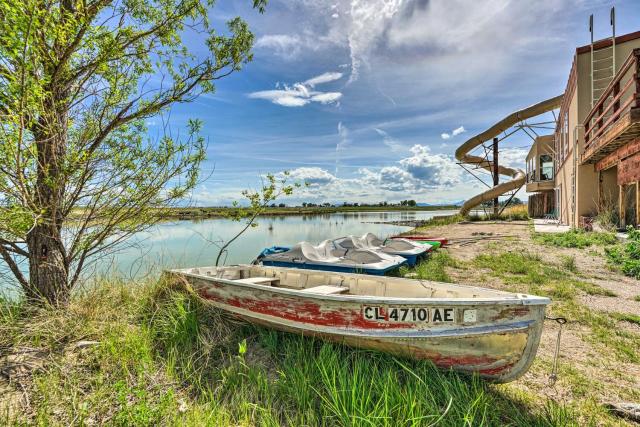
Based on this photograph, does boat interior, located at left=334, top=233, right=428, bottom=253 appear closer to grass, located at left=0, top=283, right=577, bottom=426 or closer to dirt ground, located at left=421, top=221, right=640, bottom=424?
dirt ground, located at left=421, top=221, right=640, bottom=424

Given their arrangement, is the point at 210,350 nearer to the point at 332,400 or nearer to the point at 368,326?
the point at 332,400

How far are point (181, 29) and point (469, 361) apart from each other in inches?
206

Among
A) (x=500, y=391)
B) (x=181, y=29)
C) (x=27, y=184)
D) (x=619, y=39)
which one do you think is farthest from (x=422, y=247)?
(x=619, y=39)

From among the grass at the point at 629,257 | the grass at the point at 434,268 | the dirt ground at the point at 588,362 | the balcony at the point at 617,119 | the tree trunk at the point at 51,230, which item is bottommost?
the dirt ground at the point at 588,362

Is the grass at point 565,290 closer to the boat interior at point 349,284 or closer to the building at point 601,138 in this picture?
the boat interior at point 349,284

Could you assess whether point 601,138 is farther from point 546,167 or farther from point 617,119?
point 546,167

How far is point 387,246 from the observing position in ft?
31.7

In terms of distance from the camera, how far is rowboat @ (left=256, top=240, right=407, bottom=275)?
22.4 feet

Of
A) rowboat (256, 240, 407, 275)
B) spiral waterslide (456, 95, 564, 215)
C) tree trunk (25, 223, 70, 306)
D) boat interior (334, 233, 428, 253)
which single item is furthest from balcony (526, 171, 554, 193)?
tree trunk (25, 223, 70, 306)

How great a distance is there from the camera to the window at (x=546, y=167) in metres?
25.0

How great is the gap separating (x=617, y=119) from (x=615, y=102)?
3.80 feet

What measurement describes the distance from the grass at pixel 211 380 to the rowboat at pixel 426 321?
0.69ft

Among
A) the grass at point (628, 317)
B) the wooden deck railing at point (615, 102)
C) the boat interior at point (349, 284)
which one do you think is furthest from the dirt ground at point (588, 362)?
the wooden deck railing at point (615, 102)

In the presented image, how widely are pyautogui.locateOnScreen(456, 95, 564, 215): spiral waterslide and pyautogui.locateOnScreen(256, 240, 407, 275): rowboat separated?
1974 centimetres
